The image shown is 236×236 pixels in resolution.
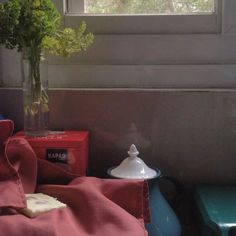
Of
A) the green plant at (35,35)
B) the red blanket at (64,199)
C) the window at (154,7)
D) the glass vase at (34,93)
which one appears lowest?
the red blanket at (64,199)

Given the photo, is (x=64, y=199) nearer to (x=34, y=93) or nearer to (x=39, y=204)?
(x=39, y=204)

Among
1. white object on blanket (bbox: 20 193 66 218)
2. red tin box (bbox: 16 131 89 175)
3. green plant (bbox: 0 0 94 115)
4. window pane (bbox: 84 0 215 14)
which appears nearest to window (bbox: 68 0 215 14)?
window pane (bbox: 84 0 215 14)

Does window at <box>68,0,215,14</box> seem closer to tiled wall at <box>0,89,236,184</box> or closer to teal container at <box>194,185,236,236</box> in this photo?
tiled wall at <box>0,89,236,184</box>

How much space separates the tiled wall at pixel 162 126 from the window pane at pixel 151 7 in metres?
0.17

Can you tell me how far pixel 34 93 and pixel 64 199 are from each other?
0.75ft

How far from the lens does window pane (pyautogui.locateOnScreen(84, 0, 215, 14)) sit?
0.92m

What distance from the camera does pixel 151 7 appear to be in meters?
0.93

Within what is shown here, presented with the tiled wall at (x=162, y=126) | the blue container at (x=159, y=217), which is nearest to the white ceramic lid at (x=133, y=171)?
the blue container at (x=159, y=217)

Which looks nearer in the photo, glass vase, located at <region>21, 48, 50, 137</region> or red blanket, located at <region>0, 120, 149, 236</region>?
red blanket, located at <region>0, 120, 149, 236</region>

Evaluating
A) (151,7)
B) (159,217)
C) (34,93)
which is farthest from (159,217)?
(151,7)

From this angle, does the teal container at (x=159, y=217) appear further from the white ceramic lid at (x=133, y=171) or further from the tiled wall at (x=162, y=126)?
the tiled wall at (x=162, y=126)

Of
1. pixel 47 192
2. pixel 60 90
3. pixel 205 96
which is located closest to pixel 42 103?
pixel 60 90

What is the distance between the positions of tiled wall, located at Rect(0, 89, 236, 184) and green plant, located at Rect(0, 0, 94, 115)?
0.09m

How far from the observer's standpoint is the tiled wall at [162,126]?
879mm
